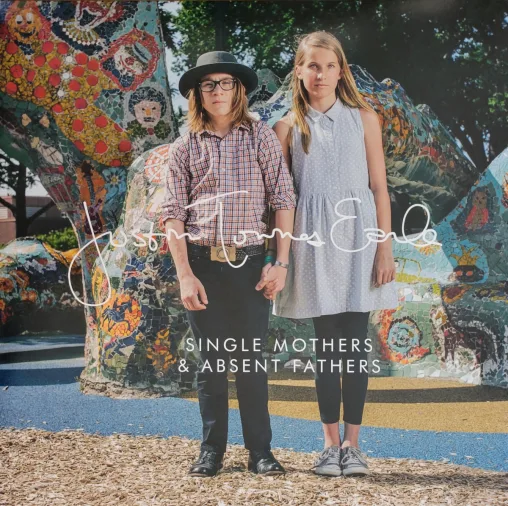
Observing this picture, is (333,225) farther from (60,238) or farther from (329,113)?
(60,238)

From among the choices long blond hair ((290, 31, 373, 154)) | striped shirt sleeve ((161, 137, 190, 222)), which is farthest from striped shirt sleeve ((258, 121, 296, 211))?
striped shirt sleeve ((161, 137, 190, 222))

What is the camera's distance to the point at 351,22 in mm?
3236

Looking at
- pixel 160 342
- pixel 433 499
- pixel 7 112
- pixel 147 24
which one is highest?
pixel 147 24

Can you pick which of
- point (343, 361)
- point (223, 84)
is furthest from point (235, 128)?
point (343, 361)

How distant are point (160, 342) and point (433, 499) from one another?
158 centimetres

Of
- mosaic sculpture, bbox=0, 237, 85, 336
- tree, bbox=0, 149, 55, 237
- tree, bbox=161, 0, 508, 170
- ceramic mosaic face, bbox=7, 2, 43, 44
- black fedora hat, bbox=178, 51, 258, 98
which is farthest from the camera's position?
mosaic sculpture, bbox=0, 237, 85, 336

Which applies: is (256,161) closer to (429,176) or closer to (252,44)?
(252,44)

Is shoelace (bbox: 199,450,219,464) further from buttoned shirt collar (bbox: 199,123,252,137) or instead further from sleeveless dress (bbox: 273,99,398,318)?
buttoned shirt collar (bbox: 199,123,252,137)

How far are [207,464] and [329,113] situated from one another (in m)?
1.39

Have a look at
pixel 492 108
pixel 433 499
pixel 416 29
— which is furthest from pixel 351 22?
pixel 433 499

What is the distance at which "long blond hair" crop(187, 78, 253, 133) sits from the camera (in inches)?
111

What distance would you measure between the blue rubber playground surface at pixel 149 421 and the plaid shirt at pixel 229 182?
2.54 ft

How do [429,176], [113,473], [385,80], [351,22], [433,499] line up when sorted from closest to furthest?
1. [433,499]
2. [113,473]
3. [351,22]
4. [385,80]
5. [429,176]

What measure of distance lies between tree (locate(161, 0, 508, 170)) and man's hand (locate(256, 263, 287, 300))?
1.09 meters
